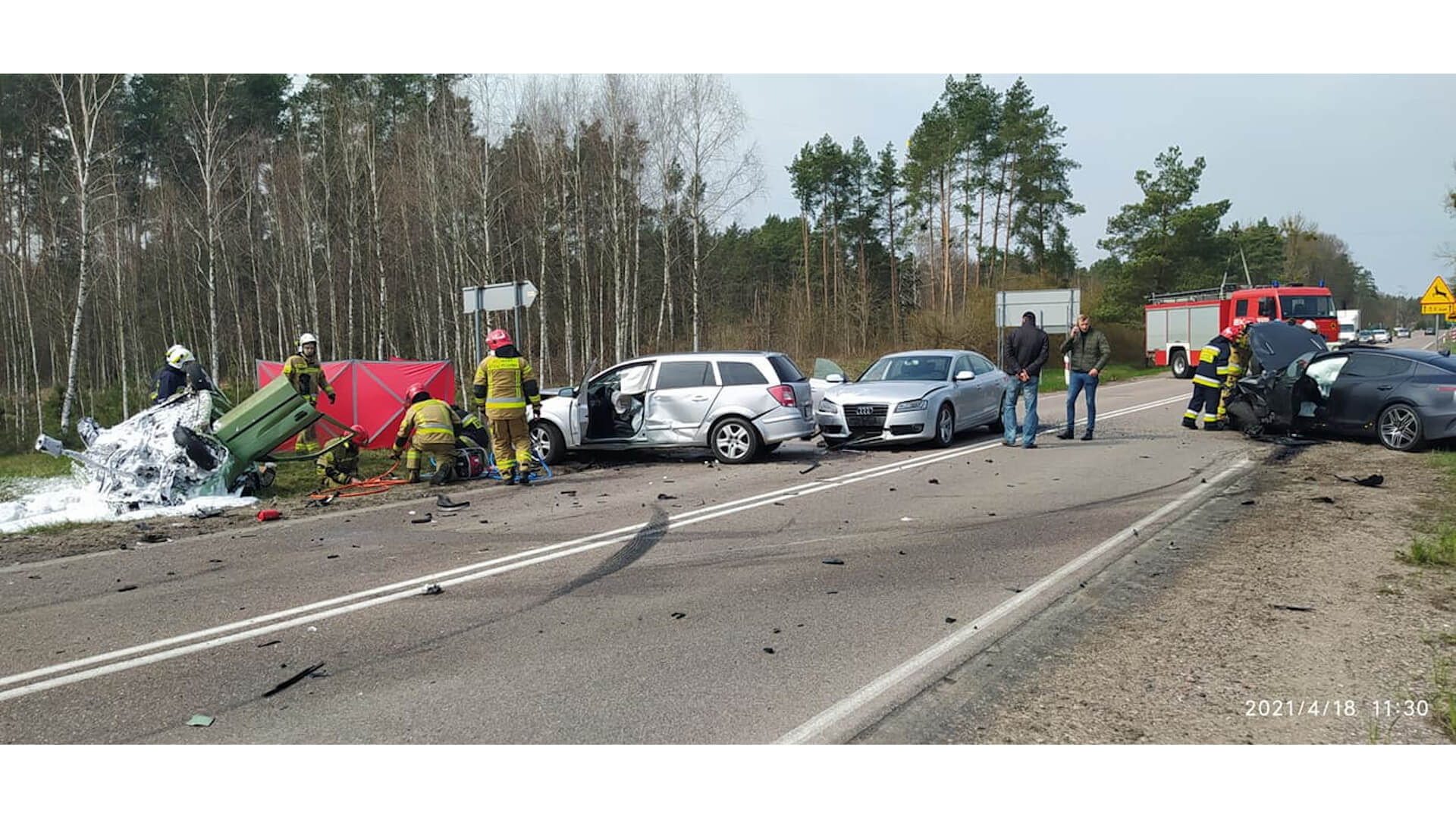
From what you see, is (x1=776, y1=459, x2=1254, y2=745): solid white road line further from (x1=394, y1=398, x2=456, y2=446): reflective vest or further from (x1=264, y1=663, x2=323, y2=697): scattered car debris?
(x1=394, y1=398, x2=456, y2=446): reflective vest

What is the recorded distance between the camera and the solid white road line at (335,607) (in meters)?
4.82

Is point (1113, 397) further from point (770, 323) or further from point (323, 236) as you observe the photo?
point (323, 236)

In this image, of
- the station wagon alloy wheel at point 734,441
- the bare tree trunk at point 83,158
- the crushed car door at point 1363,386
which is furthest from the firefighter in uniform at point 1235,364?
the bare tree trunk at point 83,158

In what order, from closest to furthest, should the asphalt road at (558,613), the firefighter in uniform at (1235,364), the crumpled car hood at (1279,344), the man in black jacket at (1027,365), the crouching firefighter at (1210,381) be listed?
the asphalt road at (558,613)
the man in black jacket at (1027,365)
the crumpled car hood at (1279,344)
the firefighter in uniform at (1235,364)
the crouching firefighter at (1210,381)

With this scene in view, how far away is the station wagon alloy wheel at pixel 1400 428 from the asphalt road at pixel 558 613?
3.49 meters

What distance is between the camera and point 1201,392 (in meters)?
15.4

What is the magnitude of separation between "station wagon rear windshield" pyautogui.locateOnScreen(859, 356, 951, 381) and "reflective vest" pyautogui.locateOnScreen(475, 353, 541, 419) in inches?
248

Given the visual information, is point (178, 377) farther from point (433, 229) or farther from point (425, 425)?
point (433, 229)

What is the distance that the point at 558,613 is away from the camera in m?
5.70

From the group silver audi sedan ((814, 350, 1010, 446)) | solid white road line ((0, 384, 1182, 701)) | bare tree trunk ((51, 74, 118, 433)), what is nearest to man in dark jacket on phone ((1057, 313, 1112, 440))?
silver audi sedan ((814, 350, 1010, 446))

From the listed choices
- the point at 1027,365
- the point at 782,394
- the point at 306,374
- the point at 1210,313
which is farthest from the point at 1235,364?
the point at 1210,313
